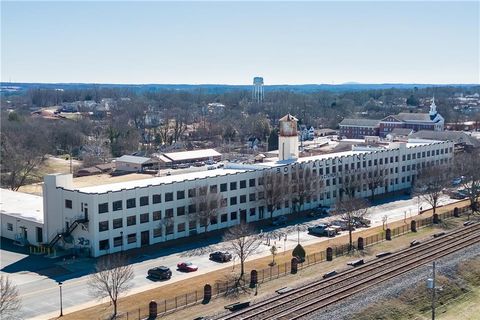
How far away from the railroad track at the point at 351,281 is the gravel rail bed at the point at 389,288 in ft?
2.20

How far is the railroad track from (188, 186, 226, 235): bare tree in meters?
17.0

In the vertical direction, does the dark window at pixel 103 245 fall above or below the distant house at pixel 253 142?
below

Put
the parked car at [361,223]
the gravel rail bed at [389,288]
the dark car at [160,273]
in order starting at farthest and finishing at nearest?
1. the parked car at [361,223]
2. the dark car at [160,273]
3. the gravel rail bed at [389,288]

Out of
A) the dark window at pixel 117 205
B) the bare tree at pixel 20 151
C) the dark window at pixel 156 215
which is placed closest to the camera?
the dark window at pixel 117 205

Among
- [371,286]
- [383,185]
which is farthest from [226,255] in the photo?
[383,185]

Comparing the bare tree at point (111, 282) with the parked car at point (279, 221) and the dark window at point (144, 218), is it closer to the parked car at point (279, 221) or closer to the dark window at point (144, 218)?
the dark window at point (144, 218)

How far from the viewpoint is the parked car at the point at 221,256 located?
51.8 meters

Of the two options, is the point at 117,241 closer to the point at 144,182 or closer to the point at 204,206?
the point at 144,182

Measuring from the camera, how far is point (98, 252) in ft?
174

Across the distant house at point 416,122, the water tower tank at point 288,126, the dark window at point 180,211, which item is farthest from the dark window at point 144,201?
the distant house at point 416,122

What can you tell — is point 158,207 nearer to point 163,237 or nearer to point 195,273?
point 163,237

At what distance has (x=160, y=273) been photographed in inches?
1848

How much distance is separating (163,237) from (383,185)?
36164mm

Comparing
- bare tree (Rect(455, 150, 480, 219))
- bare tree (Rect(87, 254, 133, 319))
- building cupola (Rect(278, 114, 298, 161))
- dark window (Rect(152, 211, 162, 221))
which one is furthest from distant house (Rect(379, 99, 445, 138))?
bare tree (Rect(87, 254, 133, 319))
